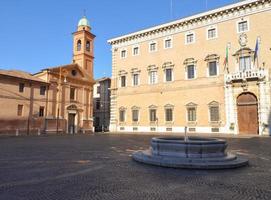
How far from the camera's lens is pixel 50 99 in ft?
111

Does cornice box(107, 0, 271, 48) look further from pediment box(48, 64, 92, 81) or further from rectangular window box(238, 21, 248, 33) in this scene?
pediment box(48, 64, 92, 81)

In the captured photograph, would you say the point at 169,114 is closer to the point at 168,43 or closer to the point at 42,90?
the point at 168,43

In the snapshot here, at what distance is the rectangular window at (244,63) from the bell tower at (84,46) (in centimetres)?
2586

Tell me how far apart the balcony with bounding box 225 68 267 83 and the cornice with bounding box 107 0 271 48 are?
6.25 metres

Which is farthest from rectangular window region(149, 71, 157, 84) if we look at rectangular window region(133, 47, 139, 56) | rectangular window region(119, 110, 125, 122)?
rectangular window region(119, 110, 125, 122)

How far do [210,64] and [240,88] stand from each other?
4385mm

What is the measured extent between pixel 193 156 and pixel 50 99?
94.9ft

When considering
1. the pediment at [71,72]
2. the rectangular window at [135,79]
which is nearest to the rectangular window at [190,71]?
the rectangular window at [135,79]

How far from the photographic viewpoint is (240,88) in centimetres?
2584

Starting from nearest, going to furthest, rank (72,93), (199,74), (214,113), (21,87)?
(214,113) < (199,74) < (21,87) < (72,93)

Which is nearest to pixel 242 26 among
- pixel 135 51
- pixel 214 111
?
pixel 214 111

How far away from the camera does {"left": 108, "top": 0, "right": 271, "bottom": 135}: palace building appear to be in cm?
2516

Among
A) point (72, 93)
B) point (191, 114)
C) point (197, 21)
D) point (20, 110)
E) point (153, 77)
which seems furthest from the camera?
point (72, 93)

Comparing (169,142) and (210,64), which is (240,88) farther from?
(169,142)
